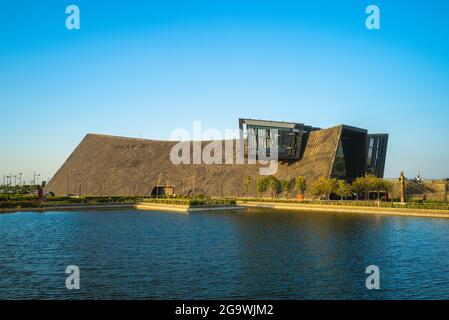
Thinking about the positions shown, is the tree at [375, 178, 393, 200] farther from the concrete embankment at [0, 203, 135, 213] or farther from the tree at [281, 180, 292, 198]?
the concrete embankment at [0, 203, 135, 213]

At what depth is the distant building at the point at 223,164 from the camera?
10562cm

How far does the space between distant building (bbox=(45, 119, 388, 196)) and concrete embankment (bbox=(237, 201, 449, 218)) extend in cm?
1413

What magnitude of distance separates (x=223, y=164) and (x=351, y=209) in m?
57.9

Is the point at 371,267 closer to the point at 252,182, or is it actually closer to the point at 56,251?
the point at 56,251

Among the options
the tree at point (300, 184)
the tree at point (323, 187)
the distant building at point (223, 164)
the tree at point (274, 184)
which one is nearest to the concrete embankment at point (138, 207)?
the tree at point (323, 187)

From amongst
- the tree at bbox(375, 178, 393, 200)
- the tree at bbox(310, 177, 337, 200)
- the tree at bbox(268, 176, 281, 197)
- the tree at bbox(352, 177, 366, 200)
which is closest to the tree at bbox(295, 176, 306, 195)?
the tree at bbox(310, 177, 337, 200)

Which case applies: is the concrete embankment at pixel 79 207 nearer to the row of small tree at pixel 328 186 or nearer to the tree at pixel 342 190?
the row of small tree at pixel 328 186

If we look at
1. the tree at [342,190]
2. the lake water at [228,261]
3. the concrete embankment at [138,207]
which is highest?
the tree at [342,190]

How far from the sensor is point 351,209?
7781 cm

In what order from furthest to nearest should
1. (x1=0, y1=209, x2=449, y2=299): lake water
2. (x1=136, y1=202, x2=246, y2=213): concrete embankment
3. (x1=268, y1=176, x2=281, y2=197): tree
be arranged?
(x1=268, y1=176, x2=281, y2=197): tree → (x1=136, y1=202, x2=246, y2=213): concrete embankment → (x1=0, y1=209, x2=449, y2=299): lake water

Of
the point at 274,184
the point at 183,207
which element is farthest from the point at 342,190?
the point at 183,207

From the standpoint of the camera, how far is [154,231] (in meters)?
50.0

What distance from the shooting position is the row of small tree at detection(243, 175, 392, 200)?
9075cm

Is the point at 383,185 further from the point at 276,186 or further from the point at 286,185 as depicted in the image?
the point at 276,186
